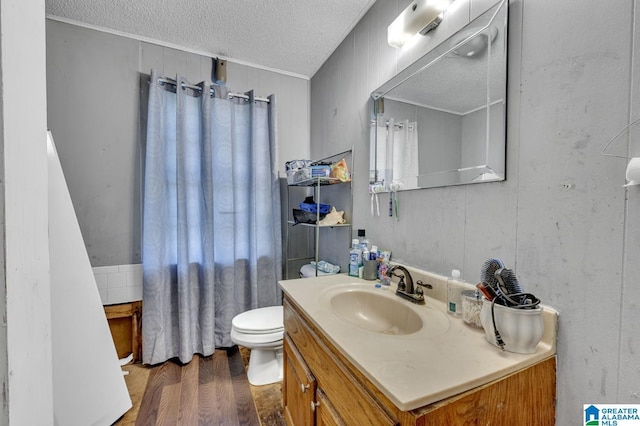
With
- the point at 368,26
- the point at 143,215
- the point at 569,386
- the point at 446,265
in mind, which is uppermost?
the point at 368,26

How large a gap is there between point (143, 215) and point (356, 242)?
1.54 metres

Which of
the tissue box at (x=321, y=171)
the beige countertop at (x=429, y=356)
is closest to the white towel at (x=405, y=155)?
the tissue box at (x=321, y=171)

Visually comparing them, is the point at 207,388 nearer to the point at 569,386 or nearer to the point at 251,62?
the point at 569,386

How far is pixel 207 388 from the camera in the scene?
1.64m

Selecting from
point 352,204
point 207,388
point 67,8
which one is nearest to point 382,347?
point 352,204

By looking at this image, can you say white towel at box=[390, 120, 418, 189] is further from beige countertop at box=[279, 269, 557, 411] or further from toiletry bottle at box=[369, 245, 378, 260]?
beige countertop at box=[279, 269, 557, 411]

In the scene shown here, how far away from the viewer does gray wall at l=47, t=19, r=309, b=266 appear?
172 centimetres

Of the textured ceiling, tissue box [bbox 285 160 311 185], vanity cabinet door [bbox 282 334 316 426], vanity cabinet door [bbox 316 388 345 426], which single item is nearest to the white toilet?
vanity cabinet door [bbox 282 334 316 426]

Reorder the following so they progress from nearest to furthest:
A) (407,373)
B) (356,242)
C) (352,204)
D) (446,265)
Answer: (407,373)
(446,265)
(356,242)
(352,204)

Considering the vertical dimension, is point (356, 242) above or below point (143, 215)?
below

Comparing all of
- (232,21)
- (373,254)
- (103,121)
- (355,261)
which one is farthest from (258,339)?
(232,21)

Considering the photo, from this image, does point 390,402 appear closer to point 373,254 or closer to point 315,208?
point 373,254

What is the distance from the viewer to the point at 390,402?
547 mm

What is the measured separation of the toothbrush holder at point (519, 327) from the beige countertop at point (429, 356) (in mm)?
26
